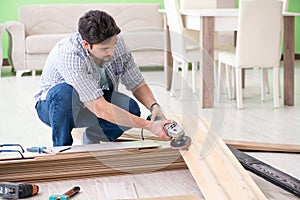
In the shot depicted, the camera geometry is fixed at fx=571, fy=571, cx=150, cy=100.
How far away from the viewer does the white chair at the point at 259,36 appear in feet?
12.9

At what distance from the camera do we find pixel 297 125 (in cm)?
346

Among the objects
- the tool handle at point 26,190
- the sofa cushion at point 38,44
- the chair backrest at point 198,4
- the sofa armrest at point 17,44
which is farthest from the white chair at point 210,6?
the tool handle at point 26,190

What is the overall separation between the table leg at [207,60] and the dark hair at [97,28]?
1793 mm

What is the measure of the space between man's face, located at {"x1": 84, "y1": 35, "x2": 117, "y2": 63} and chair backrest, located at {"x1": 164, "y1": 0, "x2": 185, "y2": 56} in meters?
1.84

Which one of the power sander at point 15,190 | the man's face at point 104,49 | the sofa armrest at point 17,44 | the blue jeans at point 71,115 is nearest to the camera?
the power sander at point 15,190

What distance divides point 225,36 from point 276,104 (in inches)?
98.1

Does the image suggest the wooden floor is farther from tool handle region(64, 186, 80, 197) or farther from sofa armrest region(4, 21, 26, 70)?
sofa armrest region(4, 21, 26, 70)

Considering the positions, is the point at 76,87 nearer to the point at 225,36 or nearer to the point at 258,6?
the point at 258,6

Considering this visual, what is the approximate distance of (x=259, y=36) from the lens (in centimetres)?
399

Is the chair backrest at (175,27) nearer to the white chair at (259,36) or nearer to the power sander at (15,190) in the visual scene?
the white chair at (259,36)

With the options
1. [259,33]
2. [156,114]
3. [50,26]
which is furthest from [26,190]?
[50,26]

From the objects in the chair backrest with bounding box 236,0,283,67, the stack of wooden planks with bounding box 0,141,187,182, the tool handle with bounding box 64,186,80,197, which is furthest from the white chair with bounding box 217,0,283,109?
the tool handle with bounding box 64,186,80,197

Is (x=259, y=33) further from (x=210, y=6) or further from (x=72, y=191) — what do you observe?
(x=72, y=191)

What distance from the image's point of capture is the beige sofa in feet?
20.0
